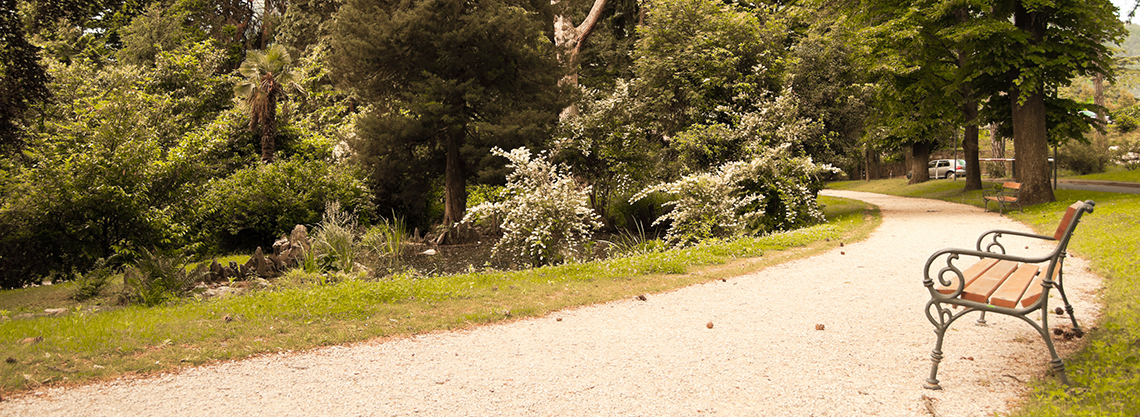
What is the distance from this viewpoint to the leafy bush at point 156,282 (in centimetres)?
720

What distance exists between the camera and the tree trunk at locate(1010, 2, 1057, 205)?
15.5m

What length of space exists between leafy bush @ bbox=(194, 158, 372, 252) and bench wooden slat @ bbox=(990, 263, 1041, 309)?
1453 centimetres

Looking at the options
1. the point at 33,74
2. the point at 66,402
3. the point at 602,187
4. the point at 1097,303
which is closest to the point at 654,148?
the point at 602,187

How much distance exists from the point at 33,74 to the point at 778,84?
49.1ft

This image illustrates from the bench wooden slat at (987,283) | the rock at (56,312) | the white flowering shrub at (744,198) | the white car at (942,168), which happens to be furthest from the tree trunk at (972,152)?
the rock at (56,312)

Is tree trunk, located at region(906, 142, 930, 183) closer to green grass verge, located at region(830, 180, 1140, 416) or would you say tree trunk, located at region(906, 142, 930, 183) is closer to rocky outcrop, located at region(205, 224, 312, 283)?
green grass verge, located at region(830, 180, 1140, 416)

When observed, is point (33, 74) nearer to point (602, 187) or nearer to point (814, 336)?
point (814, 336)

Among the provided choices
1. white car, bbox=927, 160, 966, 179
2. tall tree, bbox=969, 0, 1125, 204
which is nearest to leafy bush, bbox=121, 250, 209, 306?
tall tree, bbox=969, 0, 1125, 204

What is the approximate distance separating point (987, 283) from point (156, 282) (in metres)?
8.25

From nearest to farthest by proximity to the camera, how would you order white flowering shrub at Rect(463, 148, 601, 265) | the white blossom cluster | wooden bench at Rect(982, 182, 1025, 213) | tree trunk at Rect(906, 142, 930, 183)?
white flowering shrub at Rect(463, 148, 601, 265) → the white blossom cluster → wooden bench at Rect(982, 182, 1025, 213) → tree trunk at Rect(906, 142, 930, 183)

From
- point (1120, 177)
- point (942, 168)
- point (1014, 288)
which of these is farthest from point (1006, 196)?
point (942, 168)

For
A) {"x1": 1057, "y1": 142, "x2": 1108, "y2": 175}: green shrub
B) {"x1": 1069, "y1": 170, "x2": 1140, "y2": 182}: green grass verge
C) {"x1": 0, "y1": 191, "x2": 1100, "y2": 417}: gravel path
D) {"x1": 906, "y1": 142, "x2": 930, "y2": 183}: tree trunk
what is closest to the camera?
{"x1": 0, "y1": 191, "x2": 1100, "y2": 417}: gravel path

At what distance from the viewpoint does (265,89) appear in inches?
725

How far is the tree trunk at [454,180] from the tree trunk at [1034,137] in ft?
45.7
